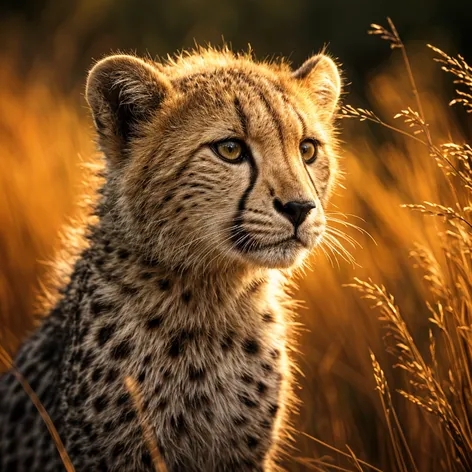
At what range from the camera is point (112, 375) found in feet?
8.69

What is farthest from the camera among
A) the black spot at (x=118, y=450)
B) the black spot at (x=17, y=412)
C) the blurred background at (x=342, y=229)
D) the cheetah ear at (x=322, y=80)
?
the blurred background at (x=342, y=229)

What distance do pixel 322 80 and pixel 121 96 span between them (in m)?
0.97

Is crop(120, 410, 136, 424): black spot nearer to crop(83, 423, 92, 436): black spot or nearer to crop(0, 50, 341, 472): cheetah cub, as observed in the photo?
crop(0, 50, 341, 472): cheetah cub

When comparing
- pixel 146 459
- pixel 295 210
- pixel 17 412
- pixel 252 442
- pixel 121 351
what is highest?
pixel 295 210

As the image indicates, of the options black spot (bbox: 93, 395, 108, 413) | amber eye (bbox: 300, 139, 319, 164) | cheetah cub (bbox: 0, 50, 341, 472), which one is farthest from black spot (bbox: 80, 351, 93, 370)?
amber eye (bbox: 300, 139, 319, 164)

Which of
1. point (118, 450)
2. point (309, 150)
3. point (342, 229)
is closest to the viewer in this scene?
point (118, 450)

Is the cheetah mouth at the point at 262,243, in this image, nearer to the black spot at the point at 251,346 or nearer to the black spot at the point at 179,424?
the black spot at the point at 251,346

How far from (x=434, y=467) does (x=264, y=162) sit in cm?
137

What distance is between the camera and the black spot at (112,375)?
104 inches

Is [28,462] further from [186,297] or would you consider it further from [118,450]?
[186,297]

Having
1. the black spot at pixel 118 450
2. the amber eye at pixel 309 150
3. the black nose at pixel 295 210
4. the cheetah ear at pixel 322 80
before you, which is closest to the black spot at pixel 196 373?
the black spot at pixel 118 450

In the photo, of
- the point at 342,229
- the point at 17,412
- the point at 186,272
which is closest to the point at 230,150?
the point at 186,272

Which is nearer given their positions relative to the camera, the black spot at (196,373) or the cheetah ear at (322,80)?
the black spot at (196,373)

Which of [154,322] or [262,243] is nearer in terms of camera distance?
[262,243]
